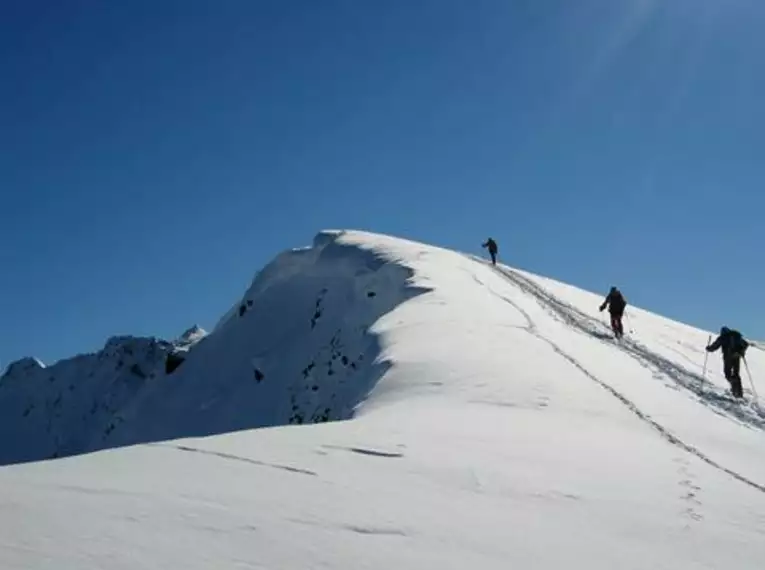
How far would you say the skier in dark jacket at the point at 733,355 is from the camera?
743 inches

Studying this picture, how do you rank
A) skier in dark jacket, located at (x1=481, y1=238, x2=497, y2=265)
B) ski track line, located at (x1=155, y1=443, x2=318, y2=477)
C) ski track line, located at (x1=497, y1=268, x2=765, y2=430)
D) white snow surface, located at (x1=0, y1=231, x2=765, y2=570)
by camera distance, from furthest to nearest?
1. skier in dark jacket, located at (x1=481, y1=238, x2=497, y2=265)
2. ski track line, located at (x1=497, y1=268, x2=765, y2=430)
3. ski track line, located at (x1=155, y1=443, x2=318, y2=477)
4. white snow surface, located at (x1=0, y1=231, x2=765, y2=570)

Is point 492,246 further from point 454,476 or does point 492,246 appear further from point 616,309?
point 454,476

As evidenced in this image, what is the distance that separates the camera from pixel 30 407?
13575 centimetres

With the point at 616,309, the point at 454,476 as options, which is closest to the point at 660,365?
the point at 616,309

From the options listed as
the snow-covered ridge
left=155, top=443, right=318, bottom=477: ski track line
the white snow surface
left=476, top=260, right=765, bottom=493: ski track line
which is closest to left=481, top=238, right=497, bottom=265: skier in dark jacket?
the snow-covered ridge

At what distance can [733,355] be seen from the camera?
1923 cm

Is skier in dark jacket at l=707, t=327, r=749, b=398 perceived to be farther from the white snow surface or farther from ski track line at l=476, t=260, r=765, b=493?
ski track line at l=476, t=260, r=765, b=493

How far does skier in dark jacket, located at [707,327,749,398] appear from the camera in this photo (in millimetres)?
18875

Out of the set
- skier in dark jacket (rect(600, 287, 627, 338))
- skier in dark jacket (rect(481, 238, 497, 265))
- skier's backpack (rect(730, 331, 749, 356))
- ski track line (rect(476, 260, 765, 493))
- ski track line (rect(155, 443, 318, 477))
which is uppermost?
skier in dark jacket (rect(481, 238, 497, 265))

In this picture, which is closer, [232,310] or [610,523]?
[610,523]

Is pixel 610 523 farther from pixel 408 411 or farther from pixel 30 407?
pixel 30 407

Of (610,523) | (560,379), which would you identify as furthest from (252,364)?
(610,523)

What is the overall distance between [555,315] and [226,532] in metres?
23.8

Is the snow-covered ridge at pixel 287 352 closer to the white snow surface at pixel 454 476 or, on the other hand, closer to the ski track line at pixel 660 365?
the white snow surface at pixel 454 476
